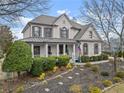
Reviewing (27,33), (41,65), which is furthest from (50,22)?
(41,65)

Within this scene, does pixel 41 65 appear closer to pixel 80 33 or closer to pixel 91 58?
pixel 91 58

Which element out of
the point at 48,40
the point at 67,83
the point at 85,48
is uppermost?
the point at 48,40

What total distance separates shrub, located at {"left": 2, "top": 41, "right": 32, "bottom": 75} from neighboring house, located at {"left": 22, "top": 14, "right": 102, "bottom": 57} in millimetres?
12307

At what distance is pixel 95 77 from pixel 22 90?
7655 mm

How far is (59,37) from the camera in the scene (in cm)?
3788

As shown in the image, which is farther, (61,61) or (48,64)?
(61,61)

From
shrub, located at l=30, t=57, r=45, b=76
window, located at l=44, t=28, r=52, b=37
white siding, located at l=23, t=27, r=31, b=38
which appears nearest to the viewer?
shrub, located at l=30, t=57, r=45, b=76

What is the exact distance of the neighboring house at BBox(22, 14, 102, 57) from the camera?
35281 mm

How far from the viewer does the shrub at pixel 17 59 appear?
20.4 meters

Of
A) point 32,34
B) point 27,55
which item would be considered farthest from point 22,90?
point 32,34

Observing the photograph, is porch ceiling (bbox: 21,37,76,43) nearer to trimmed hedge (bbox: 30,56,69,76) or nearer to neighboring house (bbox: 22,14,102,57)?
neighboring house (bbox: 22,14,102,57)

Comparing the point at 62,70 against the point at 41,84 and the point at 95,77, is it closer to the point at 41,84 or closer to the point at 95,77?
the point at 95,77

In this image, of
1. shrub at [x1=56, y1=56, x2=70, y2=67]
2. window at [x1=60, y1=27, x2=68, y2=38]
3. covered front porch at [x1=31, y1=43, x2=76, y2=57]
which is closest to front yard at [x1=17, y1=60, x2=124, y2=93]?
shrub at [x1=56, y1=56, x2=70, y2=67]

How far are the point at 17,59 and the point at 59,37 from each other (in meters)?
17.9
